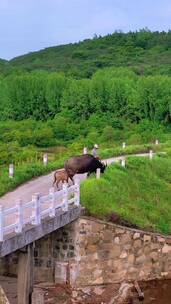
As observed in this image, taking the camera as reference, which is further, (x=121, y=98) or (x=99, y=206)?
(x=121, y=98)

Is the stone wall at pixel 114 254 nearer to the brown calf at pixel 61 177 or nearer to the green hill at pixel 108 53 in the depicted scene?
the brown calf at pixel 61 177

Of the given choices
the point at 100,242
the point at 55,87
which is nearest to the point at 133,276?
the point at 100,242

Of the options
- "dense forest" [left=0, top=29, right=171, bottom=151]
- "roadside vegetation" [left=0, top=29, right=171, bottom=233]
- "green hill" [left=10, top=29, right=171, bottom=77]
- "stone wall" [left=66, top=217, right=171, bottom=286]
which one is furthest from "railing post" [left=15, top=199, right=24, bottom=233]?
A: "green hill" [left=10, top=29, right=171, bottom=77]

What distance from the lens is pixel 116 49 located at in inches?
5763

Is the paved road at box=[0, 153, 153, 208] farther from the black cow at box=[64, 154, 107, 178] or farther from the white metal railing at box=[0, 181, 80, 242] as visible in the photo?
the white metal railing at box=[0, 181, 80, 242]

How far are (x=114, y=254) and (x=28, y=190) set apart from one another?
554 cm

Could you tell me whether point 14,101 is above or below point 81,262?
above

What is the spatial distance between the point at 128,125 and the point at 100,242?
44.7 metres

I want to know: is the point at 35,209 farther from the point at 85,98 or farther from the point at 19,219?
the point at 85,98

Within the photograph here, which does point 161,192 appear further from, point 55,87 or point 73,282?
point 55,87

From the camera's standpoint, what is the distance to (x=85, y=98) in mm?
71500

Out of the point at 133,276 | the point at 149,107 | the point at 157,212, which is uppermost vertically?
the point at 149,107

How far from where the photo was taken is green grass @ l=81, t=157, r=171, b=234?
25.5 m

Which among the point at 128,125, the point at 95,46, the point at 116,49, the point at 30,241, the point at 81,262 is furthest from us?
the point at 95,46
